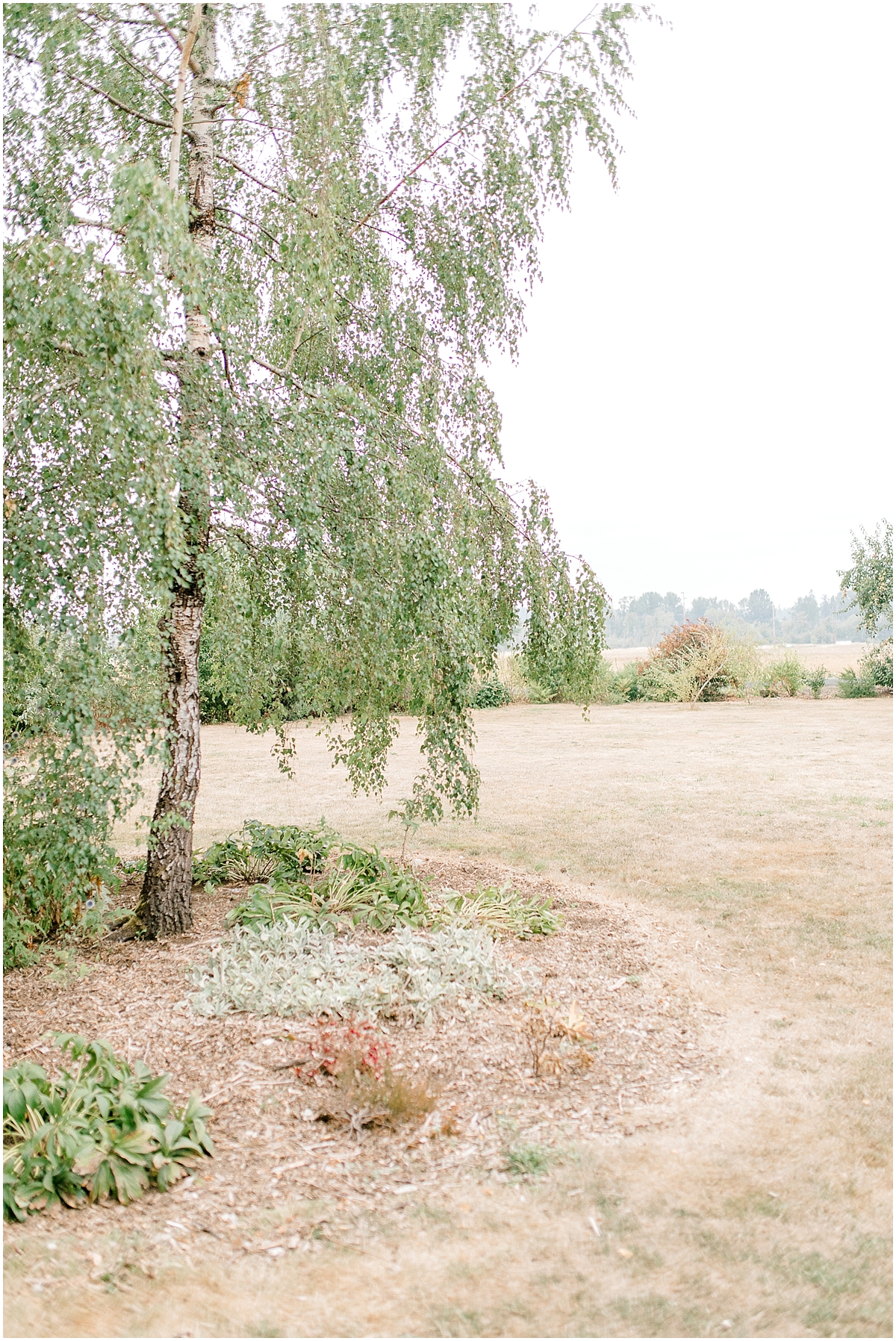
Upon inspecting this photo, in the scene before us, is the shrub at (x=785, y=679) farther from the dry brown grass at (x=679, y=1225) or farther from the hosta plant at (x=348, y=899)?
the hosta plant at (x=348, y=899)

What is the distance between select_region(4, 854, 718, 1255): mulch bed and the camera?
2713 mm

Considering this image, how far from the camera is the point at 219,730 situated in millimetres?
17781

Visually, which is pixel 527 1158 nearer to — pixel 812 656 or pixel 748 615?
pixel 812 656

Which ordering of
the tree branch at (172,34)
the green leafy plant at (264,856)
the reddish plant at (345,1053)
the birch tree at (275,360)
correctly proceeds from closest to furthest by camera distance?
the reddish plant at (345,1053) < the birch tree at (275,360) < the tree branch at (172,34) < the green leafy plant at (264,856)

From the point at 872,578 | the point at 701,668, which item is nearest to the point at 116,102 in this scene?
the point at 872,578

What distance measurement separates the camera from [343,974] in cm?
429

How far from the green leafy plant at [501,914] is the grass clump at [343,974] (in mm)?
362

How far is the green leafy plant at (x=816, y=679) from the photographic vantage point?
21.6 metres

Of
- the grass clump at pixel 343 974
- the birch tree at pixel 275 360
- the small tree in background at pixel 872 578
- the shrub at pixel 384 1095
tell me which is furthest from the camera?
the small tree in background at pixel 872 578

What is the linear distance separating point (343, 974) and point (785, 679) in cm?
1973

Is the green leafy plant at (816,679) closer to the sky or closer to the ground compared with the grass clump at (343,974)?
closer to the sky

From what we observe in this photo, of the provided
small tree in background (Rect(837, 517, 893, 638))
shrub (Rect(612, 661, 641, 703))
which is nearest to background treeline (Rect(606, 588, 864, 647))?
shrub (Rect(612, 661, 641, 703))

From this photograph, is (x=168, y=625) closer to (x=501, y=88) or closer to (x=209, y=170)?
(x=209, y=170)

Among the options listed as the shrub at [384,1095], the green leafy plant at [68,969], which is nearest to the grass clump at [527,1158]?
the shrub at [384,1095]
